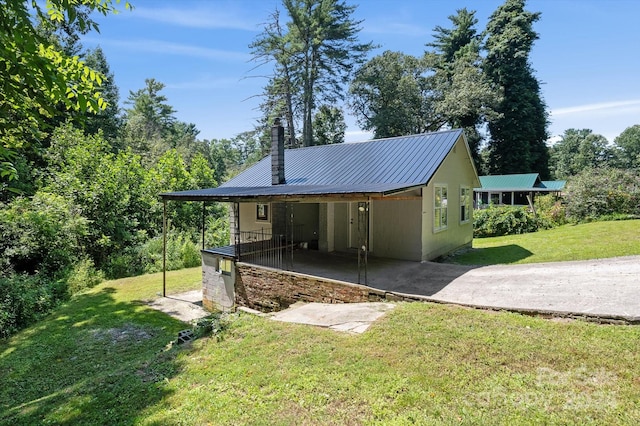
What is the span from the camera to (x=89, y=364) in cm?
670

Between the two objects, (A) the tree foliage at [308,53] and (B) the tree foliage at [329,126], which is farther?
(B) the tree foliage at [329,126]

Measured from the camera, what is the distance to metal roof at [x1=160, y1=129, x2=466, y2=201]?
376 inches

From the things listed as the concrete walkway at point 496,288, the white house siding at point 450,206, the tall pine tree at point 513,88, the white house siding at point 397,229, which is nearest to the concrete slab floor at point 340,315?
the concrete walkway at point 496,288

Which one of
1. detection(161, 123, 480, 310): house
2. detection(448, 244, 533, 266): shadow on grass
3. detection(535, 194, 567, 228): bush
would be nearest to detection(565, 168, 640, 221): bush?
detection(535, 194, 567, 228): bush

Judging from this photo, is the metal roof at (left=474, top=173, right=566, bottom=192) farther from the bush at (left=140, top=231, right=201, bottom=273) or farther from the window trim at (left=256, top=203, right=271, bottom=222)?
the bush at (left=140, top=231, right=201, bottom=273)

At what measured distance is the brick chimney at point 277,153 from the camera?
1277 centimetres

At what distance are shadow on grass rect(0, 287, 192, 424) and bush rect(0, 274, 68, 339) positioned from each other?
0.47 meters

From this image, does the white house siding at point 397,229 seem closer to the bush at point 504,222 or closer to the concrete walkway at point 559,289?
the concrete walkway at point 559,289

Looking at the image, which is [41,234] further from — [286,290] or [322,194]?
[322,194]

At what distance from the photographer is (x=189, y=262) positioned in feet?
54.5

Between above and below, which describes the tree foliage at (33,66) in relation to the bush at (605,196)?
above

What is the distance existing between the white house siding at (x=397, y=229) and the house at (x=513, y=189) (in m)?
20.7

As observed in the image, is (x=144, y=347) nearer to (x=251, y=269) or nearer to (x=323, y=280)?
(x=251, y=269)

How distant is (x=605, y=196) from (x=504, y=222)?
5.38m
